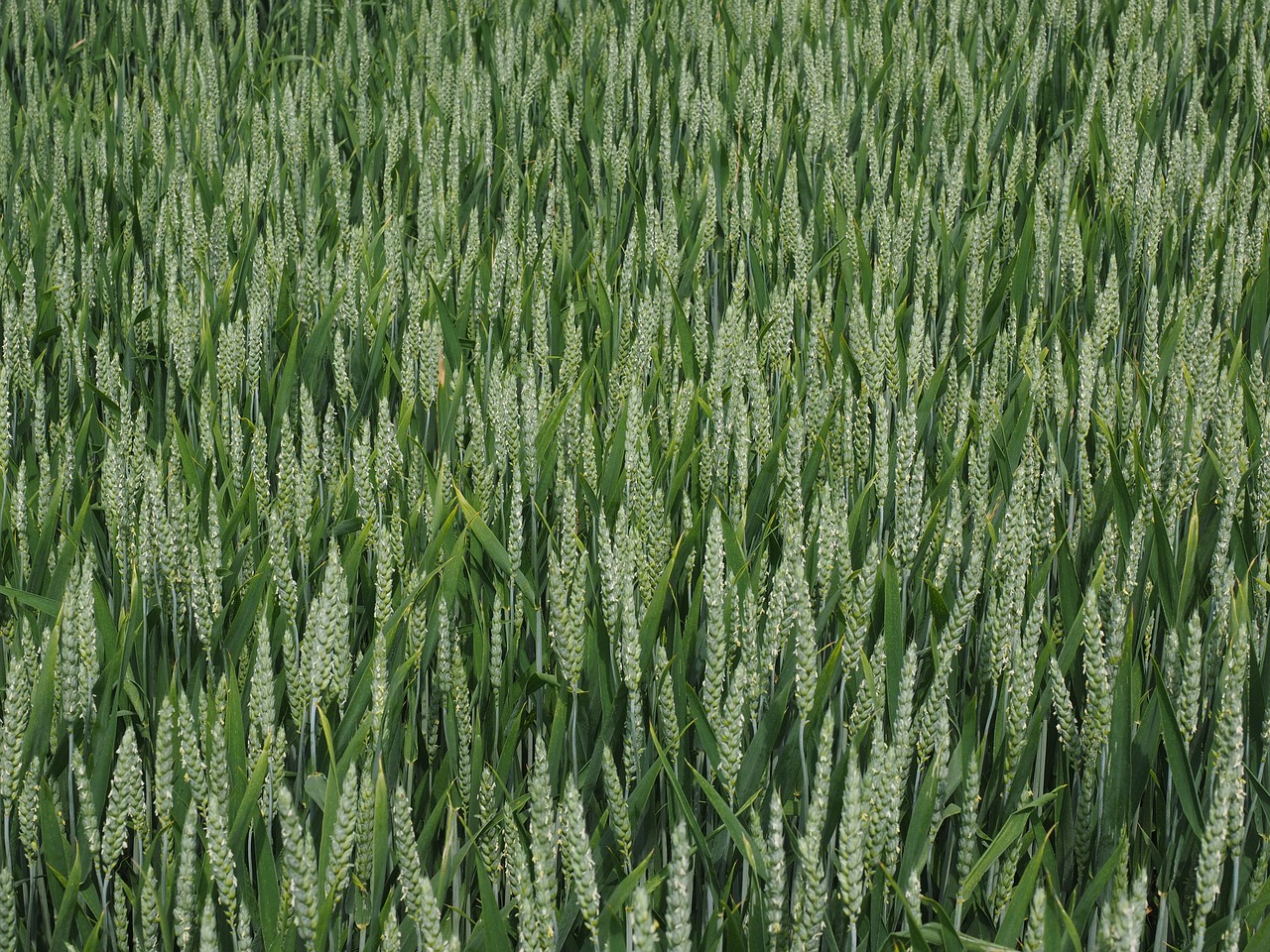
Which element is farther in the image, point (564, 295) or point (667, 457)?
point (564, 295)

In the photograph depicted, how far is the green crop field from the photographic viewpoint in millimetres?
1004

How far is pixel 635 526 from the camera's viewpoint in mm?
1339

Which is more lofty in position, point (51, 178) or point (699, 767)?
point (51, 178)

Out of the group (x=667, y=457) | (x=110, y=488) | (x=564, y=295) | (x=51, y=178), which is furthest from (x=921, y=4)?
(x=110, y=488)

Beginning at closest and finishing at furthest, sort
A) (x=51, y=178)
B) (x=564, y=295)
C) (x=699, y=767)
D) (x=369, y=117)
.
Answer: (x=699, y=767), (x=564, y=295), (x=51, y=178), (x=369, y=117)

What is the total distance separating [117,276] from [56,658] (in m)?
1.24

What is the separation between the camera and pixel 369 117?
9.34 feet

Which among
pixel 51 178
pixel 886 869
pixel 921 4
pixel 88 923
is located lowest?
pixel 88 923

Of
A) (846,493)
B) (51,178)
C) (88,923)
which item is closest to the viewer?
(88,923)

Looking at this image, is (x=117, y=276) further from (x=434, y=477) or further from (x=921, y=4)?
(x=921, y=4)

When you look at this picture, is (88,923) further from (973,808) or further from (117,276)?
(117,276)

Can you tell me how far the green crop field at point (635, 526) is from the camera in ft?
3.29

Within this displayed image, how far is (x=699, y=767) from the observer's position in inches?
47.7

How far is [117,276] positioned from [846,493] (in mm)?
1358
